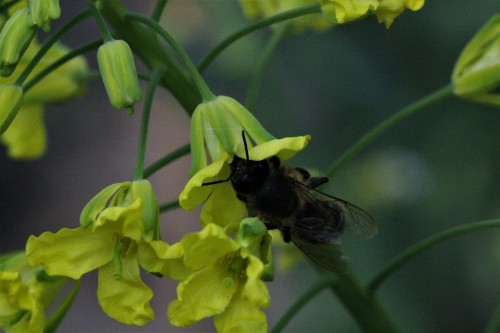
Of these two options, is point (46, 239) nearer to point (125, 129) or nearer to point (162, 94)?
point (162, 94)

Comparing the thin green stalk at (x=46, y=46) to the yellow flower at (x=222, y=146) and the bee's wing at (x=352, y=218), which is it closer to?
the yellow flower at (x=222, y=146)

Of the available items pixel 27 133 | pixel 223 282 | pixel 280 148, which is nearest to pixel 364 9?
pixel 280 148

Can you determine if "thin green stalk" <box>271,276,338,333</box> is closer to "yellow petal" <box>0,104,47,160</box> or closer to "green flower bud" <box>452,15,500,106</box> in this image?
"green flower bud" <box>452,15,500,106</box>

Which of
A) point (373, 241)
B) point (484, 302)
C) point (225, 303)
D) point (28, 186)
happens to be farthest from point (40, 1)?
point (28, 186)

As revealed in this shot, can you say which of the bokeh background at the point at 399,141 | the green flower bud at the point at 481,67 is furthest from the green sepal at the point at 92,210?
the bokeh background at the point at 399,141

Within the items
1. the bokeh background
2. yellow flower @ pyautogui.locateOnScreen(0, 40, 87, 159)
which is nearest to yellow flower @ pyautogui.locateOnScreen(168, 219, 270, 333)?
yellow flower @ pyautogui.locateOnScreen(0, 40, 87, 159)

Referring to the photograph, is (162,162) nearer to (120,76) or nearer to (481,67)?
(120,76)
